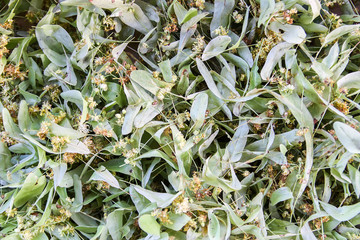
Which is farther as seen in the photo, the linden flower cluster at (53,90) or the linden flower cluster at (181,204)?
the linden flower cluster at (53,90)

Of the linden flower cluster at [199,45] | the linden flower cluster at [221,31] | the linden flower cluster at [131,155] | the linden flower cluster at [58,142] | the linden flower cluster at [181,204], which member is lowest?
the linden flower cluster at [181,204]

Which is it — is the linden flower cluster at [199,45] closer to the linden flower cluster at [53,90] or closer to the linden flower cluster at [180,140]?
the linden flower cluster at [180,140]

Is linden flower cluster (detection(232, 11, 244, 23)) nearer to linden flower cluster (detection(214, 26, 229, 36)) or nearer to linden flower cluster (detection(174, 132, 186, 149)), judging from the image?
linden flower cluster (detection(214, 26, 229, 36))

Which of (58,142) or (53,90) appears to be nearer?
(58,142)

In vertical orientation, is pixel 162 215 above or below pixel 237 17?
below

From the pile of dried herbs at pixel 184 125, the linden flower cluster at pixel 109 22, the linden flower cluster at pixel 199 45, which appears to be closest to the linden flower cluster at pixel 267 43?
the pile of dried herbs at pixel 184 125

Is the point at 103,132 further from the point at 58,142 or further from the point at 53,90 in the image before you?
the point at 53,90

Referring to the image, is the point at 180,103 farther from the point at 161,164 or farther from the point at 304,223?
the point at 304,223

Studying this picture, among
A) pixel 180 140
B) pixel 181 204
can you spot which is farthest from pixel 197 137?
pixel 181 204

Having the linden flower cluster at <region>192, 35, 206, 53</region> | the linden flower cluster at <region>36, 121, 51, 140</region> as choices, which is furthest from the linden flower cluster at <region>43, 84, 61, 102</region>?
the linden flower cluster at <region>192, 35, 206, 53</region>

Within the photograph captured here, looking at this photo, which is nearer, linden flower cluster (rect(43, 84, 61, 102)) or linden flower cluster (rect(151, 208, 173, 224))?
linden flower cluster (rect(151, 208, 173, 224))
